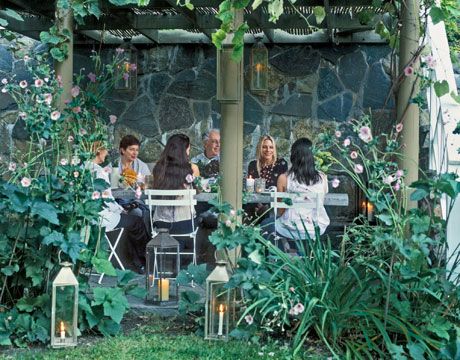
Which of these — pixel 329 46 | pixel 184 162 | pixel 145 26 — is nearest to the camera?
pixel 184 162

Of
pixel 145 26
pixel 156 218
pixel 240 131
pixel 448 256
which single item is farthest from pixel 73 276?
pixel 145 26

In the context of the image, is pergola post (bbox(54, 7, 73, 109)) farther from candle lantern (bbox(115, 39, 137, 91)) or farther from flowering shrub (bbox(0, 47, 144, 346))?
candle lantern (bbox(115, 39, 137, 91))

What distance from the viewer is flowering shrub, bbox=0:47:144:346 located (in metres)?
3.87

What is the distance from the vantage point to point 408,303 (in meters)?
3.62

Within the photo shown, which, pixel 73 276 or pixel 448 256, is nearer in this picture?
pixel 73 276

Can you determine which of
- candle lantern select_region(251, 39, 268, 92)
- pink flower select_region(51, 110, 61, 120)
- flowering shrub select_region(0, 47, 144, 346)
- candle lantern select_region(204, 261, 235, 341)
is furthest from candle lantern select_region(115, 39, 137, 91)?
candle lantern select_region(204, 261, 235, 341)

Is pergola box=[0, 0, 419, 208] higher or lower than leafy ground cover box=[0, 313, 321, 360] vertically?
higher

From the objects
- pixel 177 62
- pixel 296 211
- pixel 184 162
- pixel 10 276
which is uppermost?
pixel 177 62

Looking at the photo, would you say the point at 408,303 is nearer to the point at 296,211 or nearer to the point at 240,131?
the point at 240,131

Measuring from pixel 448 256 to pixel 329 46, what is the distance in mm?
4749

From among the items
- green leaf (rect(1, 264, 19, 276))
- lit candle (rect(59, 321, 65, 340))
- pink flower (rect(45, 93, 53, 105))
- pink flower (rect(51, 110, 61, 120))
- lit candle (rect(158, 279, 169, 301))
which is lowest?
lit candle (rect(59, 321, 65, 340))

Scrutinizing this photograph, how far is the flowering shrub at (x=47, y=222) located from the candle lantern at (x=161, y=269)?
1.51 feet

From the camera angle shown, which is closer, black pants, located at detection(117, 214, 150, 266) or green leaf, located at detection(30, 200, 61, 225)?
green leaf, located at detection(30, 200, 61, 225)

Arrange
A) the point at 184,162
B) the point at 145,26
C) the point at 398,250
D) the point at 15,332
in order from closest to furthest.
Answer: the point at 398,250 < the point at 15,332 < the point at 184,162 < the point at 145,26
